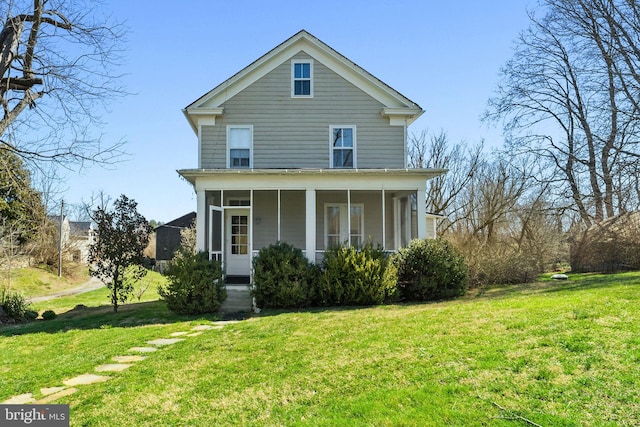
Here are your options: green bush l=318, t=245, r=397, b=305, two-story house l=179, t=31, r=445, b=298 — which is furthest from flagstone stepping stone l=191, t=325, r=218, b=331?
two-story house l=179, t=31, r=445, b=298

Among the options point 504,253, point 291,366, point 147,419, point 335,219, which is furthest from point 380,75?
point 147,419

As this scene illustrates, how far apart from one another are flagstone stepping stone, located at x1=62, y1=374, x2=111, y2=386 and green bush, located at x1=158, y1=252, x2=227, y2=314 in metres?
4.75

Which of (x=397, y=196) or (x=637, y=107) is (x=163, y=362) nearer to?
(x=397, y=196)

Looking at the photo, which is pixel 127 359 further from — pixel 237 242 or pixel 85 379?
pixel 237 242

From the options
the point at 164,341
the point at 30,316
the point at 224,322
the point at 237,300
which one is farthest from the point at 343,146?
the point at 30,316

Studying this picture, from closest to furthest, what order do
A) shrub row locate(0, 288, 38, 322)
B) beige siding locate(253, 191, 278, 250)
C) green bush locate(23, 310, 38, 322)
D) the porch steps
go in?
1. the porch steps
2. shrub row locate(0, 288, 38, 322)
3. green bush locate(23, 310, 38, 322)
4. beige siding locate(253, 191, 278, 250)

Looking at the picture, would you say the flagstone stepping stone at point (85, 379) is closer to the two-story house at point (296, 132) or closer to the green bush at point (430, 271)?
the green bush at point (430, 271)

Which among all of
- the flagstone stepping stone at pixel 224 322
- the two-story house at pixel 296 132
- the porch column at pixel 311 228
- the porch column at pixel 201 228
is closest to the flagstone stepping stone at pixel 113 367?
the flagstone stepping stone at pixel 224 322

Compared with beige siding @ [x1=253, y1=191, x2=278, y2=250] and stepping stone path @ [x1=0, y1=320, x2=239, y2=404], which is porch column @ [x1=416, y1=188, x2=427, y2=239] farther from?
stepping stone path @ [x1=0, y1=320, x2=239, y2=404]

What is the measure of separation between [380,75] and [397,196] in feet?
14.0

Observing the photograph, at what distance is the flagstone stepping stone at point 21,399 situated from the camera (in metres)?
5.31

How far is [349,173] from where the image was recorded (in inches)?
495

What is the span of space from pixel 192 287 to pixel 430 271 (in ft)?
20.8

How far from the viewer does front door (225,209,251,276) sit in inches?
583
